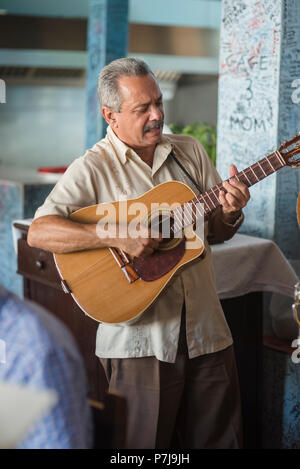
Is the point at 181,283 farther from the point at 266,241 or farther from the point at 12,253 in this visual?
the point at 12,253

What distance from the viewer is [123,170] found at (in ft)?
6.97

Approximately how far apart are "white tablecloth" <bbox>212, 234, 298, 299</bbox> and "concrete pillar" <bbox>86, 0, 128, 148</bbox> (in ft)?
9.70

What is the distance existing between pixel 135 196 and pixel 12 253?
2387 millimetres

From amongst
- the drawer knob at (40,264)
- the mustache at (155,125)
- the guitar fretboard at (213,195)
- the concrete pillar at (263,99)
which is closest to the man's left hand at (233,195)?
the guitar fretboard at (213,195)

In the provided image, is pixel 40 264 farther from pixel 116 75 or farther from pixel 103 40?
pixel 103 40

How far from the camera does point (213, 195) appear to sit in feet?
6.70

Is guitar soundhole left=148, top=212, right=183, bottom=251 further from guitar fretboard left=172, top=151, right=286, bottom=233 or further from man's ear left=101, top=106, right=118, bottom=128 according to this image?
man's ear left=101, top=106, right=118, bottom=128

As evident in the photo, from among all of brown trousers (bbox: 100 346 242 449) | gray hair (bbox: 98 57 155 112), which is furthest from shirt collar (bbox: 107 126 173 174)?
brown trousers (bbox: 100 346 242 449)

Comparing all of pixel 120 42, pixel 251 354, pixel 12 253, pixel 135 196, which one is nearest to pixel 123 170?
pixel 135 196

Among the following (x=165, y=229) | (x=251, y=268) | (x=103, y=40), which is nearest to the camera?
(x=165, y=229)

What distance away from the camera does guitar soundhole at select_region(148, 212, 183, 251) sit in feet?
6.85

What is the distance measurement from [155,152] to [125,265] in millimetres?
401

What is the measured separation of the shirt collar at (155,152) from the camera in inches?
83.5

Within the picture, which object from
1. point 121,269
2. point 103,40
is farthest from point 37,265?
point 103,40
